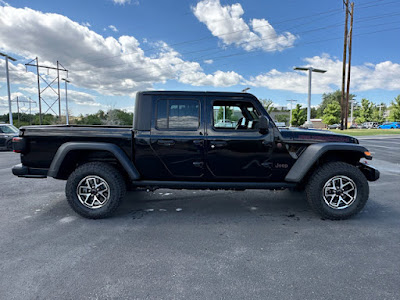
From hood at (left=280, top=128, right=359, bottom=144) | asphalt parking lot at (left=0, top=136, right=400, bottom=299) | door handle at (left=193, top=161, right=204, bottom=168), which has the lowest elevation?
asphalt parking lot at (left=0, top=136, right=400, bottom=299)

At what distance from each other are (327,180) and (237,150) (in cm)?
135

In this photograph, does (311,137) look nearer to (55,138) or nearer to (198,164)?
(198,164)

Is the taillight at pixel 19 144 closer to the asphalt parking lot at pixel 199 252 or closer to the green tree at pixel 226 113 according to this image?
the asphalt parking lot at pixel 199 252

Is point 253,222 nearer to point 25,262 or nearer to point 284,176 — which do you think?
point 284,176

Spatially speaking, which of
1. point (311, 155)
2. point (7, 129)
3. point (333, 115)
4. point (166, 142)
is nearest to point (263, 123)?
point (311, 155)

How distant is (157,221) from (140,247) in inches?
28.3

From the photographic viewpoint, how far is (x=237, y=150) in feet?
11.0

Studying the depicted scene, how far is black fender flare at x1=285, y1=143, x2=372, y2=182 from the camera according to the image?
3240 mm

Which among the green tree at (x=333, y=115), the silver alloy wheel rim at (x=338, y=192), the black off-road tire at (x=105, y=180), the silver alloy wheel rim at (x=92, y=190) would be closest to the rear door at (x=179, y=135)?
the black off-road tire at (x=105, y=180)

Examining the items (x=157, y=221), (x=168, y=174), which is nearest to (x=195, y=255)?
(x=157, y=221)

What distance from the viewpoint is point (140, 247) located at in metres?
2.64

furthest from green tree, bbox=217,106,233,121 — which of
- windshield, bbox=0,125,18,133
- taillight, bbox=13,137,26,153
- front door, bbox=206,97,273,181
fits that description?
windshield, bbox=0,125,18,133

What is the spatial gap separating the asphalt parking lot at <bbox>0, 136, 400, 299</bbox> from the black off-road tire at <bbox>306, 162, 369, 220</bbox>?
142 mm

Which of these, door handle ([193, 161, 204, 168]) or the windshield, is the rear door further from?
the windshield
